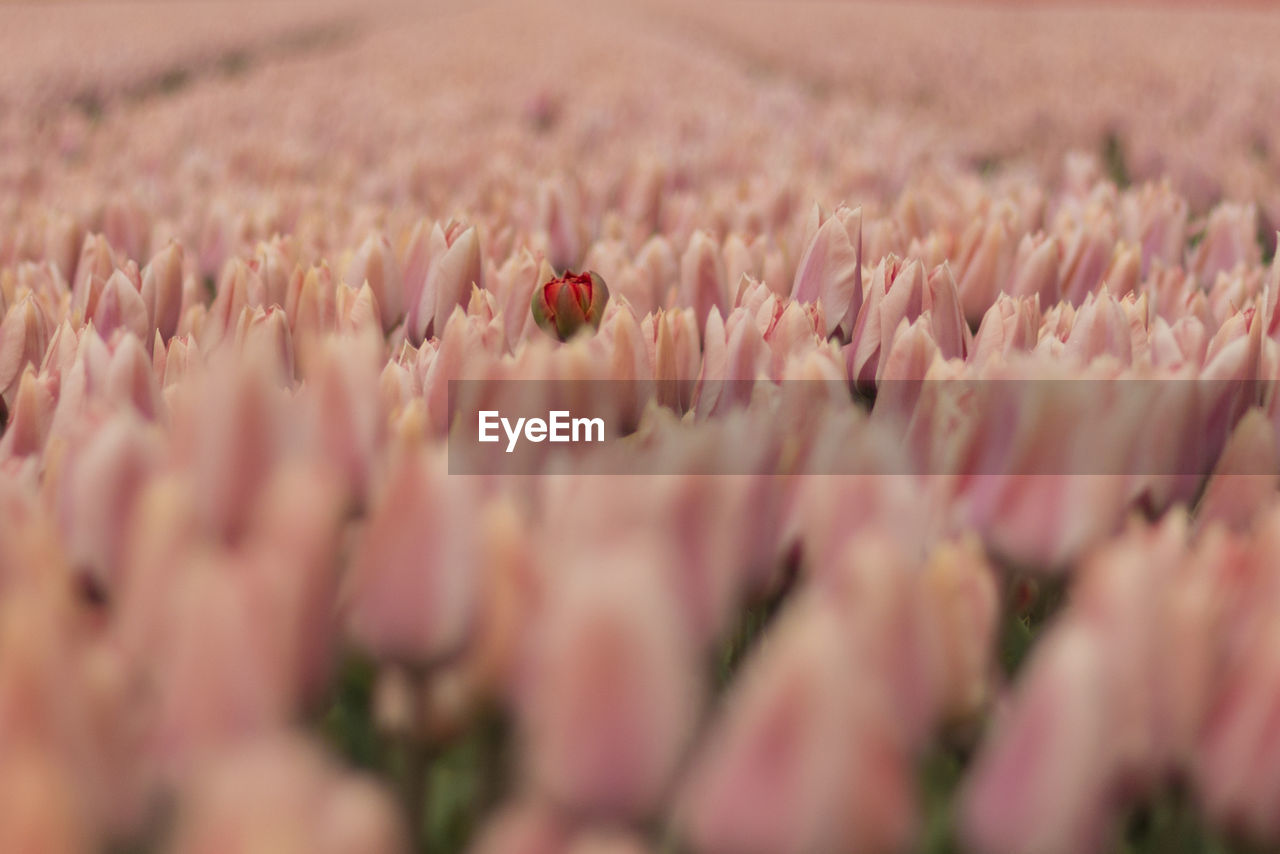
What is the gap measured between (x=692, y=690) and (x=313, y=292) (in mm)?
1191

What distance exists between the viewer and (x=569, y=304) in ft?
5.07

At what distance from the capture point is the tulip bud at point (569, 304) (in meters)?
1.54

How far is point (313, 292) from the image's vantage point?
1.62 m

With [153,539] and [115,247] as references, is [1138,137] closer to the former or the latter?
[115,247]

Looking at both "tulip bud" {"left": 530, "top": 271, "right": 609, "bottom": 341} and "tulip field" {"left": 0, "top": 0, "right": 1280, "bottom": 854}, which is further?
"tulip bud" {"left": 530, "top": 271, "right": 609, "bottom": 341}

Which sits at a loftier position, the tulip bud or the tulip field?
the tulip bud

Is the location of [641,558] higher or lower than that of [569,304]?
lower

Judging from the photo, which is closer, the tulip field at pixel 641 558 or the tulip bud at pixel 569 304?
the tulip field at pixel 641 558

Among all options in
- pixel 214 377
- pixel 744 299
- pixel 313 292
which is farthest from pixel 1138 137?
pixel 214 377

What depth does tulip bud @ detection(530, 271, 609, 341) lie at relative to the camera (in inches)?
60.6

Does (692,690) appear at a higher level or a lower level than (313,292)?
lower

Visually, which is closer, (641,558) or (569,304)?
(641,558)

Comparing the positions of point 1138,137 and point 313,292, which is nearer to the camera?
point 313,292

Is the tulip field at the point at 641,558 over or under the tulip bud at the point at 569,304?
under
